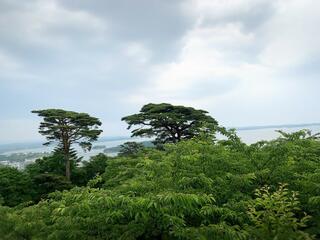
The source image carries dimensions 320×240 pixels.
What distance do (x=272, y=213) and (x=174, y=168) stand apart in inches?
92.0

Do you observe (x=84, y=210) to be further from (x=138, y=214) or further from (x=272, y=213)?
(x=272, y=213)

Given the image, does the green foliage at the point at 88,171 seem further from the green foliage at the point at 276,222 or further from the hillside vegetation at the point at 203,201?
the green foliage at the point at 276,222

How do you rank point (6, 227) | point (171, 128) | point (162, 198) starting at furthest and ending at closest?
point (171, 128) → point (6, 227) → point (162, 198)

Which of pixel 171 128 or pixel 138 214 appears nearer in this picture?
pixel 138 214

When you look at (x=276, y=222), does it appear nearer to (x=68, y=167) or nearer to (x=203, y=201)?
(x=203, y=201)

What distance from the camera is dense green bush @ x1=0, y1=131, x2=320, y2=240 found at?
5.87 m

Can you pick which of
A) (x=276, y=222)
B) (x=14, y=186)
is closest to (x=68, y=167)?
(x=14, y=186)

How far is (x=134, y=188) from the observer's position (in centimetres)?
702

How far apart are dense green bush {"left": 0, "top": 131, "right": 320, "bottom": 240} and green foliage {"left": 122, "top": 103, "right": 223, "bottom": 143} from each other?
20.1m

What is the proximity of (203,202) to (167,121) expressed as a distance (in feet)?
77.1

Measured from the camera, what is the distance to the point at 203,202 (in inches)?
262

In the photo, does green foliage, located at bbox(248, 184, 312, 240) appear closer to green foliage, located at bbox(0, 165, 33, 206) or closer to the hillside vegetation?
the hillside vegetation

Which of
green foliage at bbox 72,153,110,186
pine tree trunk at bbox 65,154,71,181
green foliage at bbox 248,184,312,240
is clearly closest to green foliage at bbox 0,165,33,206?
pine tree trunk at bbox 65,154,71,181

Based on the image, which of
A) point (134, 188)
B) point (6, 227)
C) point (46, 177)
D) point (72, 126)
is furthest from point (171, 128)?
point (134, 188)
